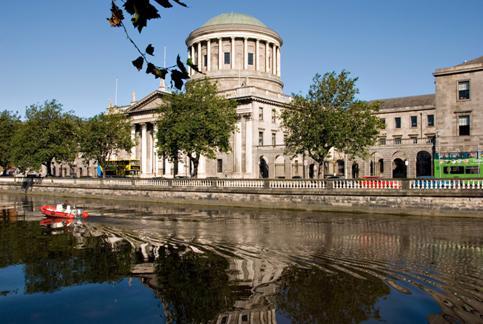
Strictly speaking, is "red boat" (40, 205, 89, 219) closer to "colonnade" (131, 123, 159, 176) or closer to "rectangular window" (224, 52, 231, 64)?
"colonnade" (131, 123, 159, 176)

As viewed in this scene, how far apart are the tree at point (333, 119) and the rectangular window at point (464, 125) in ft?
22.2

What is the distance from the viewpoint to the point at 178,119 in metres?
48.8

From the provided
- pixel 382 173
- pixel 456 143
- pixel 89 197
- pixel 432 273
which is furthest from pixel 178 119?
pixel 432 273

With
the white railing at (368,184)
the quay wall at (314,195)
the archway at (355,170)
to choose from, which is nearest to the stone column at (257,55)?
the archway at (355,170)

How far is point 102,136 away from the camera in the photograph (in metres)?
59.5

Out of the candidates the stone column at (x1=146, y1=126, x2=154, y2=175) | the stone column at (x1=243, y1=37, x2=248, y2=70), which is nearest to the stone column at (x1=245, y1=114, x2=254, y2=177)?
the stone column at (x1=243, y1=37, x2=248, y2=70)

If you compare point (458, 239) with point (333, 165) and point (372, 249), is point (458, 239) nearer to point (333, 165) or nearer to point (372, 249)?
point (372, 249)

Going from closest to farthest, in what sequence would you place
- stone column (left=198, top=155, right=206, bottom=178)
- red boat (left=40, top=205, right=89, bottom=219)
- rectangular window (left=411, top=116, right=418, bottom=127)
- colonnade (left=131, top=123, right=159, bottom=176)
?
1. red boat (left=40, top=205, right=89, bottom=219)
2. stone column (left=198, top=155, right=206, bottom=178)
3. rectangular window (left=411, top=116, right=418, bottom=127)
4. colonnade (left=131, top=123, right=159, bottom=176)

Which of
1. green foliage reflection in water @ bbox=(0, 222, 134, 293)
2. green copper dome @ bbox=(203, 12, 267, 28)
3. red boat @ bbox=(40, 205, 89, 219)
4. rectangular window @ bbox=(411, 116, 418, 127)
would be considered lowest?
green foliage reflection in water @ bbox=(0, 222, 134, 293)

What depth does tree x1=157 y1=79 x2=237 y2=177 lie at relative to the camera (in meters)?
47.8

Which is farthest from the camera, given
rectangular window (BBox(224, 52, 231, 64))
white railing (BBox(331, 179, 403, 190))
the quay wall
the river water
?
rectangular window (BBox(224, 52, 231, 64))

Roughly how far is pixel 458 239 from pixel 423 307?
1176 centimetres

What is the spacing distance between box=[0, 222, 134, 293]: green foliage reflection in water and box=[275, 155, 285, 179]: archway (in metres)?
48.5

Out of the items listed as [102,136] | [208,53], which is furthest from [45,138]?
[208,53]
